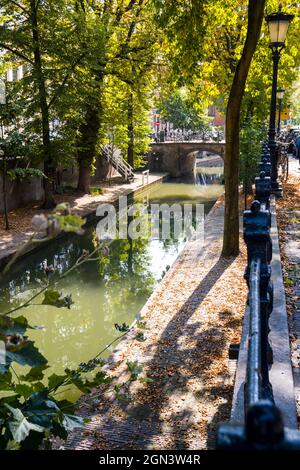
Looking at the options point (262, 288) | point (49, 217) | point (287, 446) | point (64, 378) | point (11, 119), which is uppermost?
point (11, 119)

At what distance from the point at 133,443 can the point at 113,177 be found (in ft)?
99.4

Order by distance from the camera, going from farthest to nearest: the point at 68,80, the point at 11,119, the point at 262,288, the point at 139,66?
the point at 139,66
the point at 68,80
the point at 11,119
the point at 262,288

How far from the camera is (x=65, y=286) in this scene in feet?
42.2

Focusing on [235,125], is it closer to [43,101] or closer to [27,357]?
[27,357]

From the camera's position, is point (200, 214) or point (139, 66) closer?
point (139, 66)

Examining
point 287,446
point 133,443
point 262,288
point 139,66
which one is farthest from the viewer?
point 139,66

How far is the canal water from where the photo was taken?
966cm

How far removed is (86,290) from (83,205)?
35.1 feet

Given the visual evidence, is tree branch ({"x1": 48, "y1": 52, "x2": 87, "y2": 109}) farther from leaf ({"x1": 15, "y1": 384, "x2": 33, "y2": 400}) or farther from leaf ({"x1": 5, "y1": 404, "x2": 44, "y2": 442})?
leaf ({"x1": 5, "y1": 404, "x2": 44, "y2": 442})

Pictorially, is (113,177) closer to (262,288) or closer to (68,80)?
(68,80)

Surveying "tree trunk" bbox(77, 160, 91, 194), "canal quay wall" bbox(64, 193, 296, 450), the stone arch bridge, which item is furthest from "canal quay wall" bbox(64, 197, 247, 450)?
the stone arch bridge

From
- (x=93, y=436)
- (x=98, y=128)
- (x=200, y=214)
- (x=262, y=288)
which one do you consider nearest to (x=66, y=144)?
(x=98, y=128)

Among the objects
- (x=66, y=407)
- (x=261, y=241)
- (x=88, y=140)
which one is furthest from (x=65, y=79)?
(x=66, y=407)

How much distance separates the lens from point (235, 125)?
10695 mm
